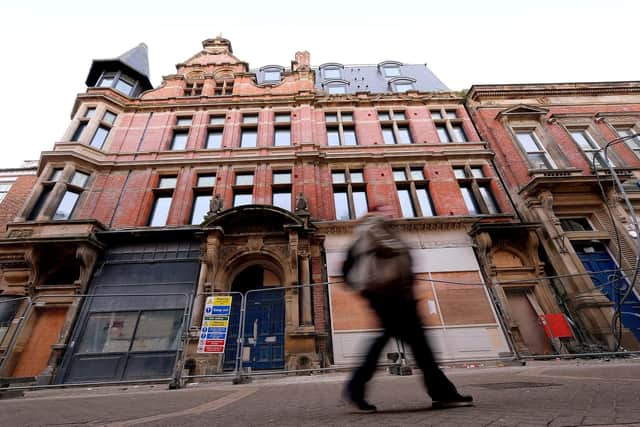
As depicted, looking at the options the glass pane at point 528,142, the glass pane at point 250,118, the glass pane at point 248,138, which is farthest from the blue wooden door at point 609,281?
the glass pane at point 250,118

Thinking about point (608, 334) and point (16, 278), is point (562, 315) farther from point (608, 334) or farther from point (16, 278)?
point (16, 278)

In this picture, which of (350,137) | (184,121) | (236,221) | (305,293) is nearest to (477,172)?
(350,137)

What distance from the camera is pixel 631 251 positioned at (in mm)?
10070

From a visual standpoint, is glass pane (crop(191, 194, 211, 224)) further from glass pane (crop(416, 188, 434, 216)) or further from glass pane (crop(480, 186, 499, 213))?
glass pane (crop(480, 186, 499, 213))

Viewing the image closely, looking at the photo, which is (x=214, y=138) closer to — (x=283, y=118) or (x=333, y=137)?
(x=283, y=118)

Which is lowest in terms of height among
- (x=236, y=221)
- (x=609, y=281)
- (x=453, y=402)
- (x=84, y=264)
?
(x=453, y=402)

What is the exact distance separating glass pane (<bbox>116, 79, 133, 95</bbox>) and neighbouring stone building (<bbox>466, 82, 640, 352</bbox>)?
1912 cm

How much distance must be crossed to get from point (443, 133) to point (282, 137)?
8579 millimetres

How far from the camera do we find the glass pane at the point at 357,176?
1298 centimetres

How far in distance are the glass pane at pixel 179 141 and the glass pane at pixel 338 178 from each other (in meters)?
7.59

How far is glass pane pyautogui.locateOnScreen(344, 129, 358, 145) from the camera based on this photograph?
14352 mm

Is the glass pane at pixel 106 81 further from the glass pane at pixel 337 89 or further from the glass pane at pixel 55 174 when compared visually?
the glass pane at pixel 337 89

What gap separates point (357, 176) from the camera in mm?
13102

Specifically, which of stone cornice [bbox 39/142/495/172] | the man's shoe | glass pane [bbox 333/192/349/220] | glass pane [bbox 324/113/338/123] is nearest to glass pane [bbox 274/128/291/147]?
A: stone cornice [bbox 39/142/495/172]
